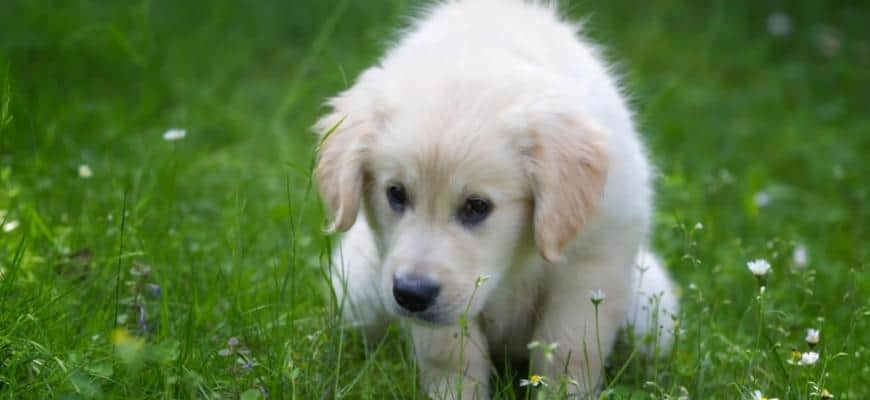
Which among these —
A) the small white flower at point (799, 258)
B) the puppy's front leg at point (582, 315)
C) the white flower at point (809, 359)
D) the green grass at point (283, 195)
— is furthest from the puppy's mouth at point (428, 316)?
the small white flower at point (799, 258)

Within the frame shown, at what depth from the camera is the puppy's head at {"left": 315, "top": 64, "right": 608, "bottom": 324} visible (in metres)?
3.04

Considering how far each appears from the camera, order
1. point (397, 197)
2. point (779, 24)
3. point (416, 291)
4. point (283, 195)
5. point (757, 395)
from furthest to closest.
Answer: point (779, 24) < point (283, 195) < point (397, 197) < point (416, 291) < point (757, 395)

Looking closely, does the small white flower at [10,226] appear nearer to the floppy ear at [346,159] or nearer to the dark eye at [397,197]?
the floppy ear at [346,159]

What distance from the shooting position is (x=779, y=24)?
303 inches

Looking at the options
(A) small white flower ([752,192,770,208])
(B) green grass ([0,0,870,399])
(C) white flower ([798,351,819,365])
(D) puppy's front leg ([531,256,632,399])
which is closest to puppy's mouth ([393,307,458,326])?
(B) green grass ([0,0,870,399])

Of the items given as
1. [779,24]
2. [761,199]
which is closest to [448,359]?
[761,199]

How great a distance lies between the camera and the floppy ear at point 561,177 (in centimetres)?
308

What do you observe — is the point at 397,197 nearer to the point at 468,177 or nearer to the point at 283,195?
the point at 468,177

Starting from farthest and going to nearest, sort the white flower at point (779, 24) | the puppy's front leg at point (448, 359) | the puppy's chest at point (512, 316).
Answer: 1. the white flower at point (779, 24)
2. the puppy's chest at point (512, 316)
3. the puppy's front leg at point (448, 359)

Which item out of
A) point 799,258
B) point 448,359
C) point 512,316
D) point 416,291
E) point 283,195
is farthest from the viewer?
point 283,195

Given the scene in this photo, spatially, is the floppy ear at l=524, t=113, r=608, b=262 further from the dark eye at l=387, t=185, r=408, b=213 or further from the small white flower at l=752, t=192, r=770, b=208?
the small white flower at l=752, t=192, r=770, b=208

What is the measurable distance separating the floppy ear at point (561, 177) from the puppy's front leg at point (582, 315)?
0.30 meters

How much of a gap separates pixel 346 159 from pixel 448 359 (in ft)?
2.11

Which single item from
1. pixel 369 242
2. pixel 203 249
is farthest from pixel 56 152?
pixel 369 242
